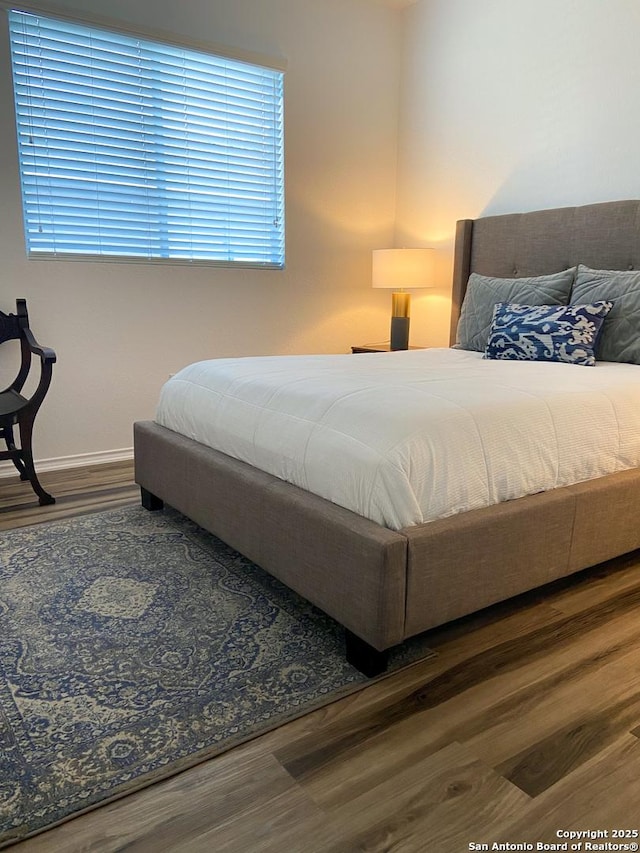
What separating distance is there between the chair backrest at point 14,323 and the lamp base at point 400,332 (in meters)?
2.14

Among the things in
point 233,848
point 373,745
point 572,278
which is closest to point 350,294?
point 572,278

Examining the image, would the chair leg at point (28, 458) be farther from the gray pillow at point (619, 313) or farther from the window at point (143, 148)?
the gray pillow at point (619, 313)

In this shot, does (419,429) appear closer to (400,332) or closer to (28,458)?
(28,458)

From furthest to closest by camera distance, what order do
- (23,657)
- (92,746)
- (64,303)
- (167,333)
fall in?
(167,333), (64,303), (23,657), (92,746)

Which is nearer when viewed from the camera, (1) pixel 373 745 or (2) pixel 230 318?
(1) pixel 373 745

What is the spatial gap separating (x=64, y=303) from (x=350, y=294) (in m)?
1.93

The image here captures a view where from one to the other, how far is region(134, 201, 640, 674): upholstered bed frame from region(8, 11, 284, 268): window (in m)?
1.54

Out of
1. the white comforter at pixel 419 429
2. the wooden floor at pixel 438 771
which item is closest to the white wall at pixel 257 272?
the white comforter at pixel 419 429

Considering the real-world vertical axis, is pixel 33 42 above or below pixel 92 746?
above

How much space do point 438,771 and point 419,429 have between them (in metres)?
0.79

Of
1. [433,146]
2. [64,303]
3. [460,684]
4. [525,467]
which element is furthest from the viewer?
[433,146]

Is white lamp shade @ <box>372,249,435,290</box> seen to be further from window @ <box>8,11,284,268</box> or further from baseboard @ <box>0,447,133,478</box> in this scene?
baseboard @ <box>0,447,133,478</box>

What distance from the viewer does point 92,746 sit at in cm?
137

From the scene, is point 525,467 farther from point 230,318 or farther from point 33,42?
point 33,42
